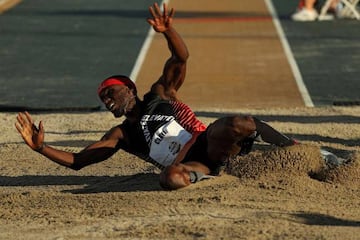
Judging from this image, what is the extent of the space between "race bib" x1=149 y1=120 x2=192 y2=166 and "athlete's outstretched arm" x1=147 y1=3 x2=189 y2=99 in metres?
0.40

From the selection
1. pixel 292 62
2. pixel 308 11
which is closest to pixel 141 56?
pixel 292 62

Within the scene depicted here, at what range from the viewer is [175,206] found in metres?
7.65

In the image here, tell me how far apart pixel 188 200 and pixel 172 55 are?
5.30 feet

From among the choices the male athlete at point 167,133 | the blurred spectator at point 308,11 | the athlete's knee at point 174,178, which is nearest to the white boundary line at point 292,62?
the blurred spectator at point 308,11

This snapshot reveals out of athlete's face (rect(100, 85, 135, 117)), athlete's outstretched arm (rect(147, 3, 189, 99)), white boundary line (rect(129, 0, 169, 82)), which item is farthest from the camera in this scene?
white boundary line (rect(129, 0, 169, 82))

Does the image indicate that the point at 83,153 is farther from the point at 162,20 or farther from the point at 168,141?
the point at 162,20

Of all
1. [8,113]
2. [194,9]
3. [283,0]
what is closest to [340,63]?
[8,113]

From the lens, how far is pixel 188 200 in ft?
25.6

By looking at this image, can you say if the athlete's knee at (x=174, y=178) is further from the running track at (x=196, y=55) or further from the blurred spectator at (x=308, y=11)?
the blurred spectator at (x=308, y=11)

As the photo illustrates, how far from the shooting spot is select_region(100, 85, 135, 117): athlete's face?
845cm

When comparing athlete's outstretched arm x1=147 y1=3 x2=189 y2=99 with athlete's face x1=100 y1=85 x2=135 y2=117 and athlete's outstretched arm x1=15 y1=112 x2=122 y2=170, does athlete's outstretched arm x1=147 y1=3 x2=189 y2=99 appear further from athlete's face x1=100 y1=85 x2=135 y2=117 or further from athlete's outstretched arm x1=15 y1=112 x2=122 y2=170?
athlete's outstretched arm x1=15 y1=112 x2=122 y2=170

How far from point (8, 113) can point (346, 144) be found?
4.99 metres

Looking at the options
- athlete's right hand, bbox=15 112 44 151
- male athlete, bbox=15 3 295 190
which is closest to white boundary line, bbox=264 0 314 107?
male athlete, bbox=15 3 295 190

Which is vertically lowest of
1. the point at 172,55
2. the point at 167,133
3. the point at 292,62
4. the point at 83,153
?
the point at 292,62
